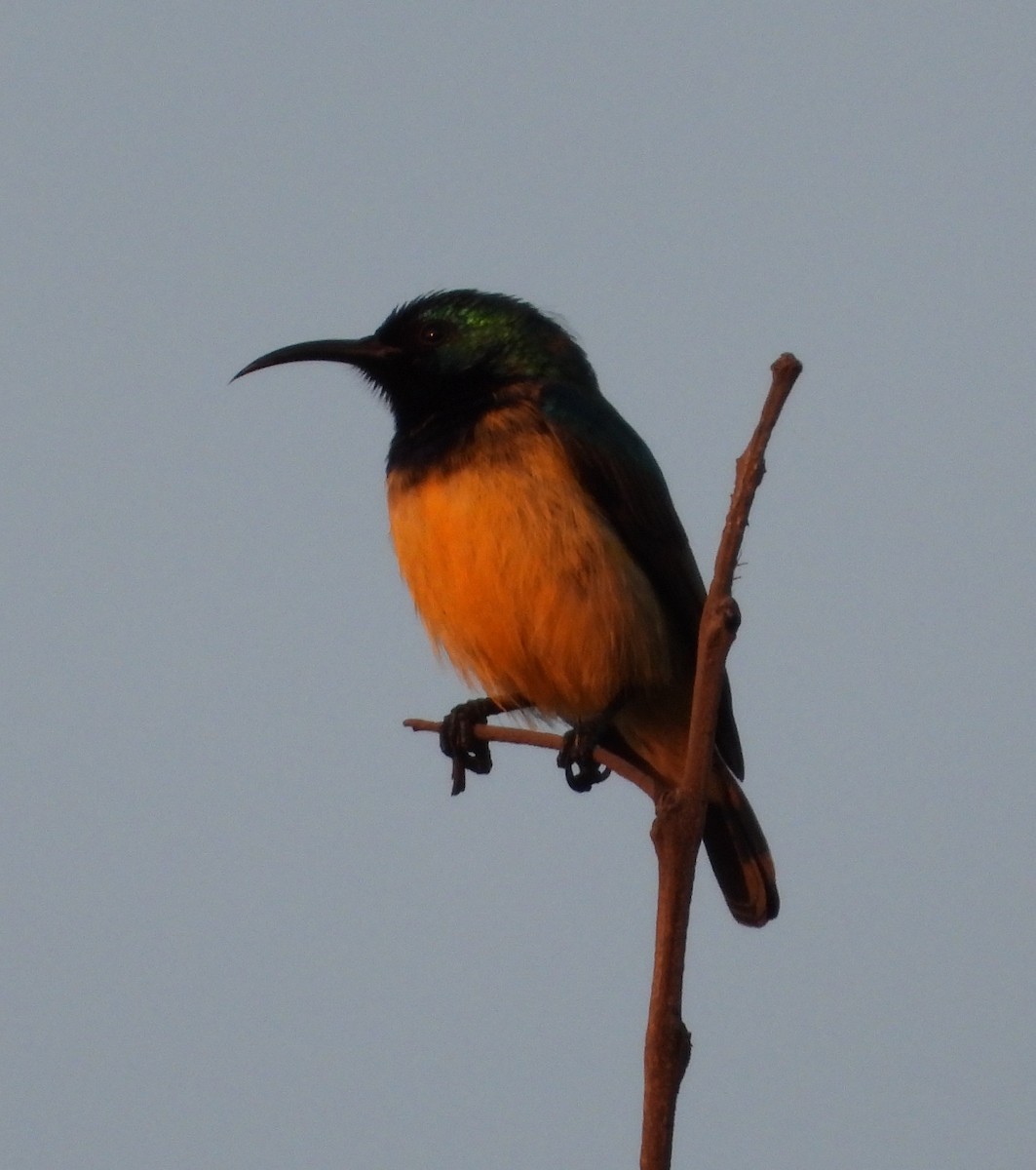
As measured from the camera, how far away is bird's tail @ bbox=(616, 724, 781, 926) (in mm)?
6473

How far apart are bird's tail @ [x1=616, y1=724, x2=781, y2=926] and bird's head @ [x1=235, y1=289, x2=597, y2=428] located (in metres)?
1.72

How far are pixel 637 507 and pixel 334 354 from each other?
1526 millimetres

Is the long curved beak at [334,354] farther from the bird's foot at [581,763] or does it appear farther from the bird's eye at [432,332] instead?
the bird's foot at [581,763]

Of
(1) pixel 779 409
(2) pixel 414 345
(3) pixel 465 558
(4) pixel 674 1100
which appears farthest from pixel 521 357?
(4) pixel 674 1100

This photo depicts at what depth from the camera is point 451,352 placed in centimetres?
721

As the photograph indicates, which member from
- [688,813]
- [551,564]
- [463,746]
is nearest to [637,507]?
[551,564]

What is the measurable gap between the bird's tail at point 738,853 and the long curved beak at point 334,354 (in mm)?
2091

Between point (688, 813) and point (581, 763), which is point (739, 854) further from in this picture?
point (688, 813)

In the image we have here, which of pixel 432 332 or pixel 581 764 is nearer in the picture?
pixel 581 764

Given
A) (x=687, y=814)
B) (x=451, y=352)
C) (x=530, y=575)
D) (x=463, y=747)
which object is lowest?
(x=687, y=814)

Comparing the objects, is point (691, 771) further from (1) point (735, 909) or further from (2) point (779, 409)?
(1) point (735, 909)

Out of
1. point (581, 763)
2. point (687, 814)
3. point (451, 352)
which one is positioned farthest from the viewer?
point (451, 352)

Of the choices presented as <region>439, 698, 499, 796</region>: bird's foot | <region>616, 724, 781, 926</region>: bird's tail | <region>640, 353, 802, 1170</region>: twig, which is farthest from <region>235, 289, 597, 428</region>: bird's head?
<region>640, 353, 802, 1170</region>: twig

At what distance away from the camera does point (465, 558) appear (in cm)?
625
